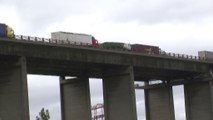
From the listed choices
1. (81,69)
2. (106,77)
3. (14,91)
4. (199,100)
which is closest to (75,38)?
(81,69)

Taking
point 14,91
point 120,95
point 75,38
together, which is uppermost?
point 75,38

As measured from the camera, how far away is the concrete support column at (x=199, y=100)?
146 meters

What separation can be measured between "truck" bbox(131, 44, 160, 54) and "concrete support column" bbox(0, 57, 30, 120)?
107 ft

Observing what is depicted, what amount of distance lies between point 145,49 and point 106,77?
1079 centimetres

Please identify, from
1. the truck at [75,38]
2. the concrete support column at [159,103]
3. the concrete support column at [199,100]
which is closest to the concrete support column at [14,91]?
the truck at [75,38]

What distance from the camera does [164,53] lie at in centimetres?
13438

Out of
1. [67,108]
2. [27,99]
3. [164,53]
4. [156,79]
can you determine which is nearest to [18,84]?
[27,99]

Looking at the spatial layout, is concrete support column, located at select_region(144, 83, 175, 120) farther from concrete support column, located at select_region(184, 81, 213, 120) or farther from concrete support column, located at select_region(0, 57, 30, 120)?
concrete support column, located at select_region(0, 57, 30, 120)

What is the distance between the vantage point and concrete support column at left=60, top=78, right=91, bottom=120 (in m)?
124

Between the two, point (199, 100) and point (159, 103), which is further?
point (159, 103)

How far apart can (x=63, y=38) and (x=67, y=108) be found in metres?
19.5

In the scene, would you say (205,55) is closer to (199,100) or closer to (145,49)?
(199,100)

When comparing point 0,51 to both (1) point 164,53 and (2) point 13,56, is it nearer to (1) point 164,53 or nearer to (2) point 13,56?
(2) point 13,56

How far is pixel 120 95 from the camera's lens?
123 metres
